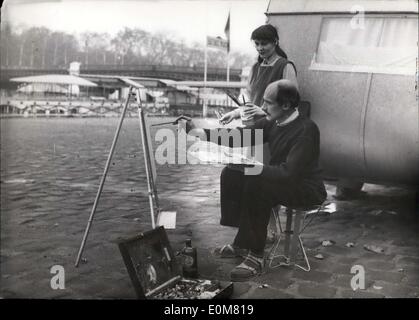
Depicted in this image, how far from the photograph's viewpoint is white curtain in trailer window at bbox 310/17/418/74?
4664 mm

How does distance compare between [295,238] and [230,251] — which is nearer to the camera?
[295,238]

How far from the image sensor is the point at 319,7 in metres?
4.97

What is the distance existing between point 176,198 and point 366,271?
1.87 m

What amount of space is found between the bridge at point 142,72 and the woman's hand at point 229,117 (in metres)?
0.33

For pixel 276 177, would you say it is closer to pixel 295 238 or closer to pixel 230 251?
pixel 295 238

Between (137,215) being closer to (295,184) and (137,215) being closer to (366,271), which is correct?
(295,184)

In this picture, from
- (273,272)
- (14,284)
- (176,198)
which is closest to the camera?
(14,284)

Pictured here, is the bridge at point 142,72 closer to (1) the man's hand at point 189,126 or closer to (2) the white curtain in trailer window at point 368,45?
(1) the man's hand at point 189,126

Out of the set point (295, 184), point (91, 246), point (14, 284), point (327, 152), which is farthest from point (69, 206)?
point (327, 152)

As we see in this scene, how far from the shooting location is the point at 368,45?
4750 millimetres

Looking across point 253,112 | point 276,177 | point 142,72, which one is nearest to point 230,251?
point 276,177

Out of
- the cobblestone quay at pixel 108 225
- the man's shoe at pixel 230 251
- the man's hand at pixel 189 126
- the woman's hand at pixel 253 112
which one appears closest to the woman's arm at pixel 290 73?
→ the woman's hand at pixel 253 112

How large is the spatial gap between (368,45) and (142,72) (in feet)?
6.91

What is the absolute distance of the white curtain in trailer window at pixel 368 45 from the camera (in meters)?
4.66
